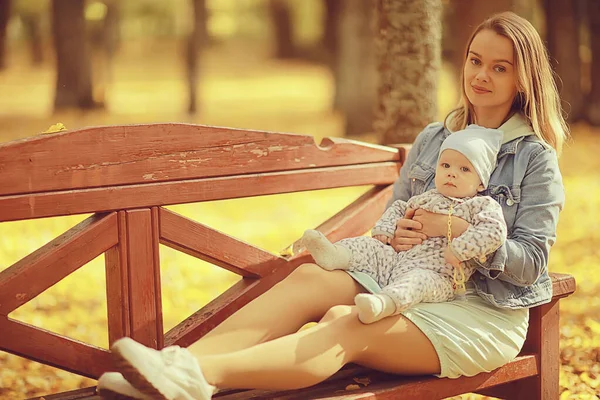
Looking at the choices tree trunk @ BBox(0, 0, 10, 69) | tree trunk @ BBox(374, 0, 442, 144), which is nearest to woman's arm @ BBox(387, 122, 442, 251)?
tree trunk @ BBox(374, 0, 442, 144)

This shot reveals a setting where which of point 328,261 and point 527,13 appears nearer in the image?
point 328,261

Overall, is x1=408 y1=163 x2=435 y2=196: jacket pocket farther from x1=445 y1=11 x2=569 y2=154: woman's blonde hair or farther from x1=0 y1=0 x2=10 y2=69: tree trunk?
x1=0 y1=0 x2=10 y2=69: tree trunk

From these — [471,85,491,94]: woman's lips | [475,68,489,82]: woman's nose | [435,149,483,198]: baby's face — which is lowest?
[435,149,483,198]: baby's face

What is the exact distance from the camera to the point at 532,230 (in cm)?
333

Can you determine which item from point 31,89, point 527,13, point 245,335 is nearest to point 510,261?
point 245,335

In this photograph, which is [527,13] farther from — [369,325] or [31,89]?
[31,89]

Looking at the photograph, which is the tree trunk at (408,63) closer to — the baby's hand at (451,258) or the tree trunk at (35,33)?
Result: the baby's hand at (451,258)

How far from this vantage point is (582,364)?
4918 mm

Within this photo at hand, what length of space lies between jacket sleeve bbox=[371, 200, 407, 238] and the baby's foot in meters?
0.22

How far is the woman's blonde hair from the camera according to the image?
138 inches

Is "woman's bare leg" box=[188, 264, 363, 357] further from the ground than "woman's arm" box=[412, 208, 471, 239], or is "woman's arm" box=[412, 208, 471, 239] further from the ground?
"woman's arm" box=[412, 208, 471, 239]

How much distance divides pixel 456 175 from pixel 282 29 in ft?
127

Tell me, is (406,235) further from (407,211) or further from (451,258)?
Result: (451,258)

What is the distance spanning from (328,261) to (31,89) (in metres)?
28.8
